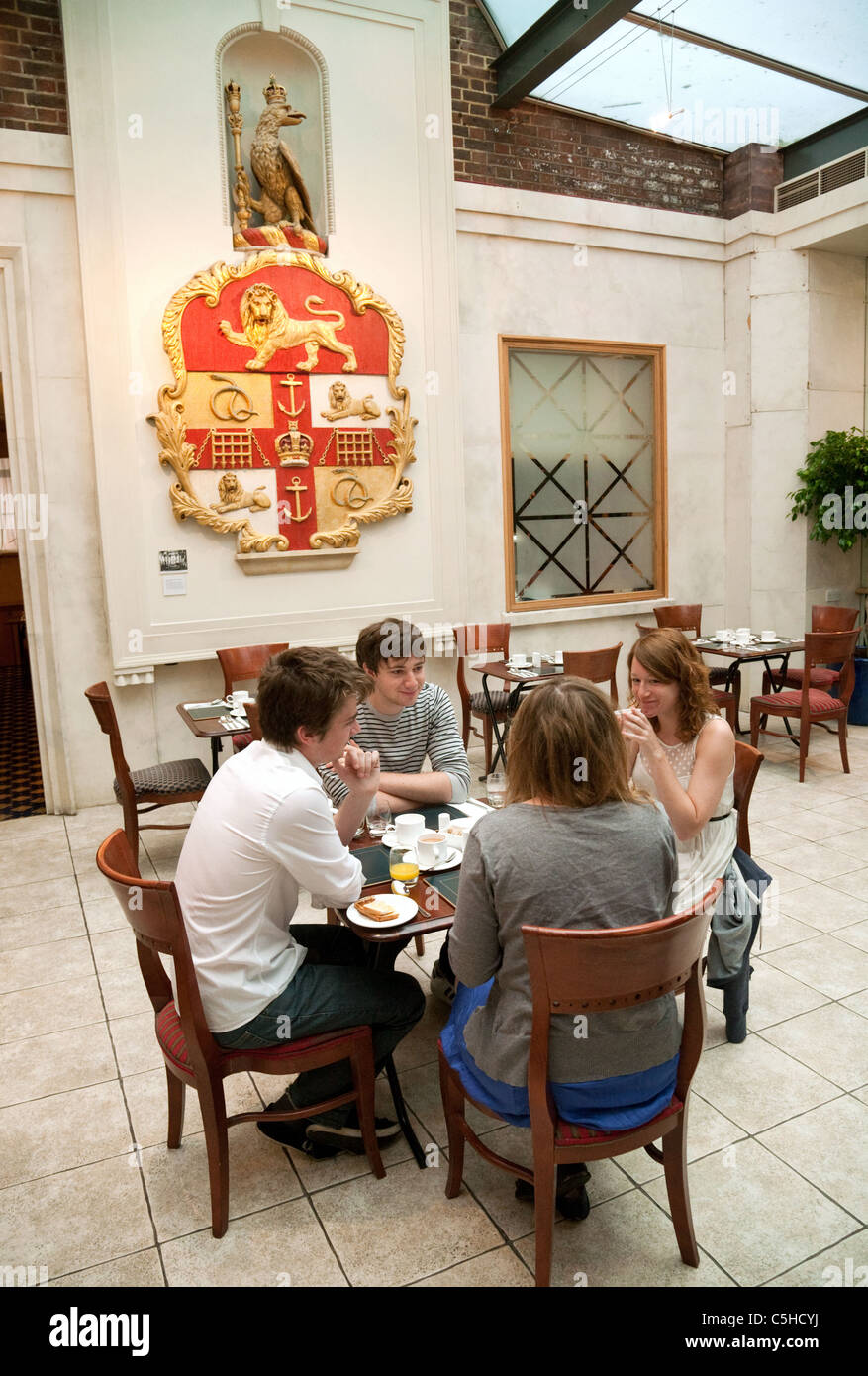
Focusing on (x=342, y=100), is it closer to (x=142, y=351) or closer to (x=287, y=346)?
(x=287, y=346)

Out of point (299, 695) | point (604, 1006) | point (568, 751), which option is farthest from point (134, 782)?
point (604, 1006)

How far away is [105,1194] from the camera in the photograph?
92.7 inches

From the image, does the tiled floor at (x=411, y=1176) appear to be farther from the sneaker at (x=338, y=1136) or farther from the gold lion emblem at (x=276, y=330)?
the gold lion emblem at (x=276, y=330)

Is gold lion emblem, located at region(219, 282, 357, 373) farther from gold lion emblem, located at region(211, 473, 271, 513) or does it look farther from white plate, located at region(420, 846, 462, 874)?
white plate, located at region(420, 846, 462, 874)

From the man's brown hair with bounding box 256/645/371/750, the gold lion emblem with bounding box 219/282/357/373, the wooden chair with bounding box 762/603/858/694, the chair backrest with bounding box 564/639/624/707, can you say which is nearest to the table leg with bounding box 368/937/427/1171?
the man's brown hair with bounding box 256/645/371/750

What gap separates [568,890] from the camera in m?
1.78

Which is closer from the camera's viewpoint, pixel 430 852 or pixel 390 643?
pixel 430 852

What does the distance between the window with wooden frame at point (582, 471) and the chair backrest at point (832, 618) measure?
1.30 meters

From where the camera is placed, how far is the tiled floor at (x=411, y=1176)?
2.06 metres

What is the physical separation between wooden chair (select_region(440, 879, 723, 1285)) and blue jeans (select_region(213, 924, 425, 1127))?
256 mm

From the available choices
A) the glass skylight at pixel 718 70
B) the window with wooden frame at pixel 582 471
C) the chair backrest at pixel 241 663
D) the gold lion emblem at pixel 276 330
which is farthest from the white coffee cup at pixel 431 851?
the glass skylight at pixel 718 70

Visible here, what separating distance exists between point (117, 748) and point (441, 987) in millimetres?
2205

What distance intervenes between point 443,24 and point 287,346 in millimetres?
2545

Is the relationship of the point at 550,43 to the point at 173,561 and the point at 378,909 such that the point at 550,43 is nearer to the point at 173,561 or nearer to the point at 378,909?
the point at 173,561
